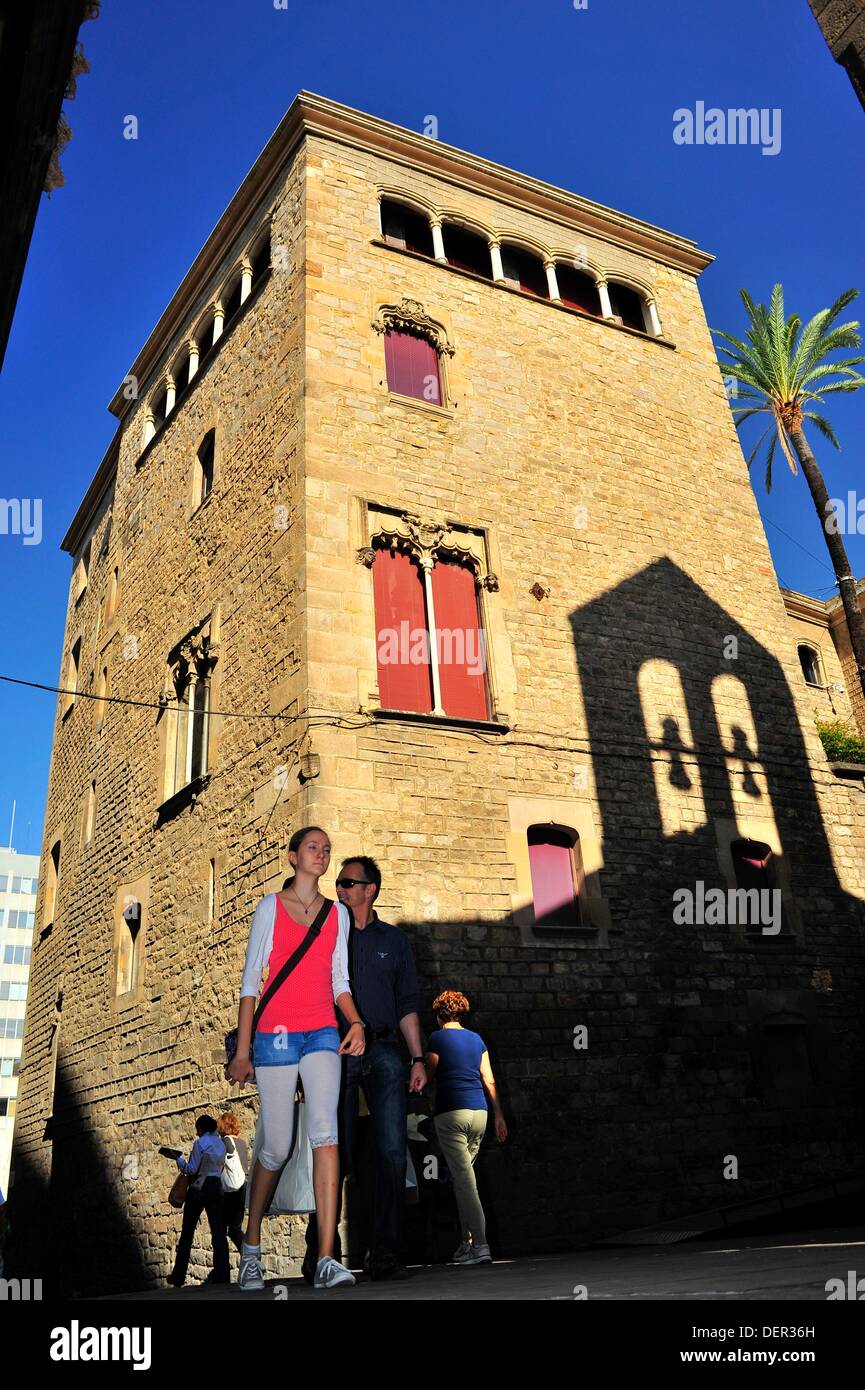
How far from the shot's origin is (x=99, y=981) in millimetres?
16969

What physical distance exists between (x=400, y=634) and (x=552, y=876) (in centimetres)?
363

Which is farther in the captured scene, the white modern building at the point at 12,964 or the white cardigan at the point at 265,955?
the white modern building at the point at 12,964

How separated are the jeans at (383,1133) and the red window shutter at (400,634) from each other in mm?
6919

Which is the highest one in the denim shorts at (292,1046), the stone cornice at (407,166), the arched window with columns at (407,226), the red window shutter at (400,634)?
the stone cornice at (407,166)

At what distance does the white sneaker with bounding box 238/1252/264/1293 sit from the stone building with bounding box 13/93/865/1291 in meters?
5.39

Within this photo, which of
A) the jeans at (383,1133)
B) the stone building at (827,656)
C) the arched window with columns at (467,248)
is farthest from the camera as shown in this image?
the stone building at (827,656)

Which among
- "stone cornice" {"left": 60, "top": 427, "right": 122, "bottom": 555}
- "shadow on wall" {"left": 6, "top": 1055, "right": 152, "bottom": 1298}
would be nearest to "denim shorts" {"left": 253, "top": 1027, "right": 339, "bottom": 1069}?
"shadow on wall" {"left": 6, "top": 1055, "right": 152, "bottom": 1298}

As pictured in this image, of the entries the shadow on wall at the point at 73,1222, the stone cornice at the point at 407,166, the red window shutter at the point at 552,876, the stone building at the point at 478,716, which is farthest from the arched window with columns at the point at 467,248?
the shadow on wall at the point at 73,1222

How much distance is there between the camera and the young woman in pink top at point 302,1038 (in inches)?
177

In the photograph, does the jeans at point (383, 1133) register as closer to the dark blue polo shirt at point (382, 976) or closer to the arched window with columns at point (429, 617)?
the dark blue polo shirt at point (382, 976)

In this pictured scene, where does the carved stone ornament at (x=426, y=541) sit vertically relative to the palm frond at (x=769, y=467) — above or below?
below

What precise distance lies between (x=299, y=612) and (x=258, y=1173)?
8.12 metres

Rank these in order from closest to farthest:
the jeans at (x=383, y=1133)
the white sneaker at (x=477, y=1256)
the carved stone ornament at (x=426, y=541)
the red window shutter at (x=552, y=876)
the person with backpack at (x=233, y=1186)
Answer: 1. the jeans at (x=383, y=1133)
2. the white sneaker at (x=477, y=1256)
3. the person with backpack at (x=233, y=1186)
4. the red window shutter at (x=552, y=876)
5. the carved stone ornament at (x=426, y=541)

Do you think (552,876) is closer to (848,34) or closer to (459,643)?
(459,643)
